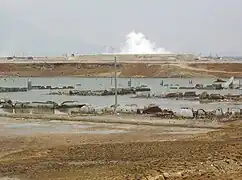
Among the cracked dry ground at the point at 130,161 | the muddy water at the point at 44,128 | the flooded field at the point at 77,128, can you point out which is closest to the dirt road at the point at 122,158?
the cracked dry ground at the point at 130,161

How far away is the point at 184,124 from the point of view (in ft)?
85.4

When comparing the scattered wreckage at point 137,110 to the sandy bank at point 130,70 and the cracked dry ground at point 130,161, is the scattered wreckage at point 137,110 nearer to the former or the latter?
the cracked dry ground at point 130,161

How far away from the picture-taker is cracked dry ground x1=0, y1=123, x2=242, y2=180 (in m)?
12.6

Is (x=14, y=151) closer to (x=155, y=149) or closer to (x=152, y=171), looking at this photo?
(x=155, y=149)

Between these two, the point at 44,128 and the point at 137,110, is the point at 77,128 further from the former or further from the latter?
the point at 137,110

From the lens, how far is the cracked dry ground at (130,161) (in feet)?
41.3

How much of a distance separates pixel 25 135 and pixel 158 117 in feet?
31.3

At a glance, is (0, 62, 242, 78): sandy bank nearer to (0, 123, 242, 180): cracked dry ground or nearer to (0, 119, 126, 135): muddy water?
(0, 119, 126, 135): muddy water

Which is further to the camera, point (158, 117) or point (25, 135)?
point (158, 117)

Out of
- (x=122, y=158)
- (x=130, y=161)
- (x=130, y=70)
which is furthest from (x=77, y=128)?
(x=130, y=70)

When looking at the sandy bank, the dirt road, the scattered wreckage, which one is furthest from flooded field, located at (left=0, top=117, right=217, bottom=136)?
the sandy bank

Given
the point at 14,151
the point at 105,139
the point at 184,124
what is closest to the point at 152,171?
the point at 14,151

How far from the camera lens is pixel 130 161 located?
14.6m

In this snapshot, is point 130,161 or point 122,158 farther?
point 122,158
